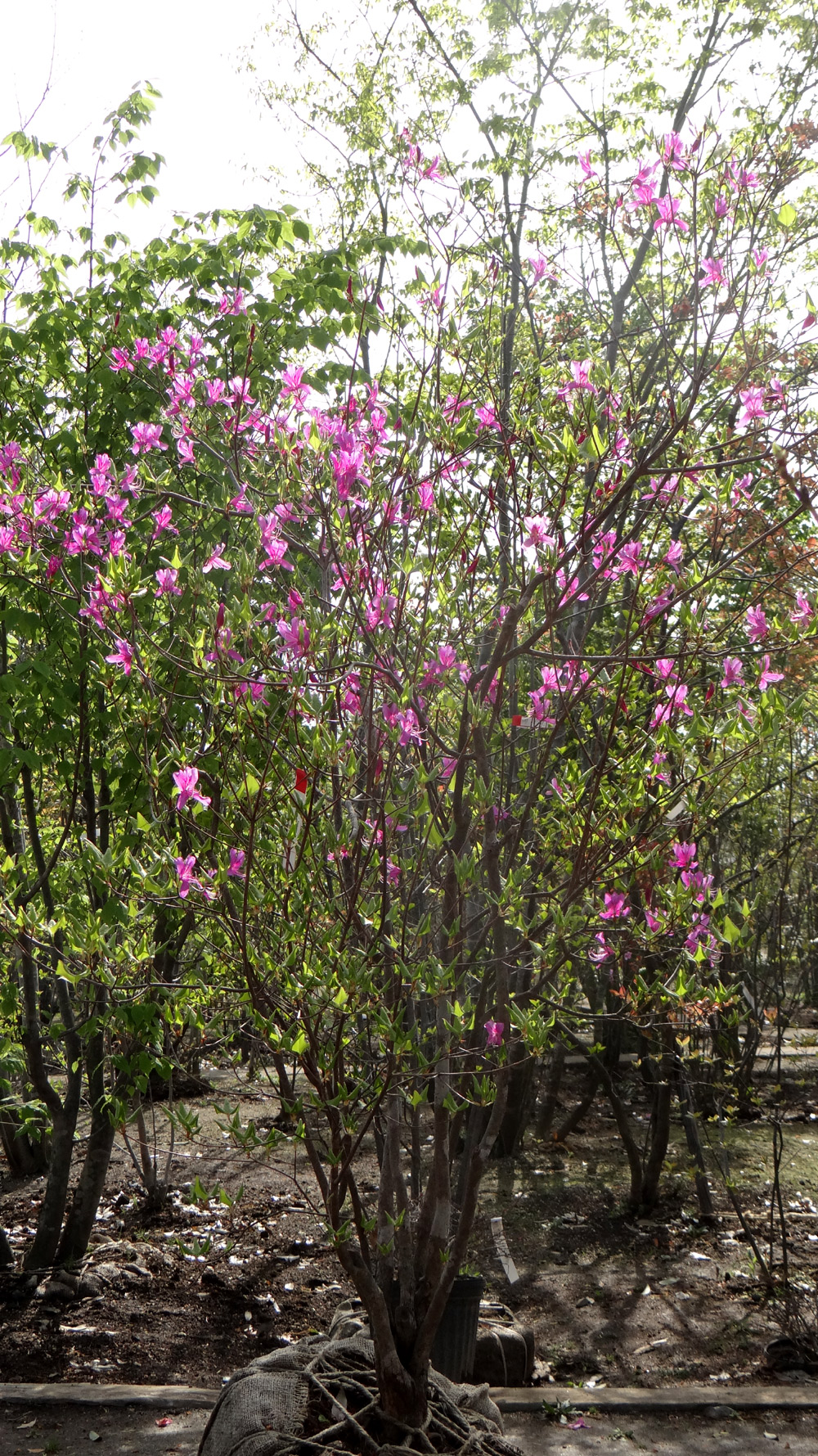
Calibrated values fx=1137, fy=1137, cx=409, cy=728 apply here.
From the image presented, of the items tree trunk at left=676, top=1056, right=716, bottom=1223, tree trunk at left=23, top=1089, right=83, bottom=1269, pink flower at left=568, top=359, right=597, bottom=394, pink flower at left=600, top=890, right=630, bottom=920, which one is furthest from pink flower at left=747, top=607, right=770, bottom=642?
tree trunk at left=676, top=1056, right=716, bottom=1223

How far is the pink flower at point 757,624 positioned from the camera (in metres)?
2.68

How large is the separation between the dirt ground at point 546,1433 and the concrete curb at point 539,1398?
4cm

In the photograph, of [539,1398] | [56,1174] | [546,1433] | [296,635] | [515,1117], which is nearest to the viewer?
[296,635]

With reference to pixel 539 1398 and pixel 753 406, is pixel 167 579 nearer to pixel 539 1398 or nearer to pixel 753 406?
pixel 753 406

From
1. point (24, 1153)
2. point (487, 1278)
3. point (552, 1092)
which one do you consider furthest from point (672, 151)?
point (552, 1092)

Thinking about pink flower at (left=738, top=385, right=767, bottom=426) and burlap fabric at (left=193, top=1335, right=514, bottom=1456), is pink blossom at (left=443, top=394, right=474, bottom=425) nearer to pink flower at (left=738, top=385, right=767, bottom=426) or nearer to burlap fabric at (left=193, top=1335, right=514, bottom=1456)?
pink flower at (left=738, top=385, right=767, bottom=426)

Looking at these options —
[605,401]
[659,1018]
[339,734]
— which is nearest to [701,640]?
[605,401]

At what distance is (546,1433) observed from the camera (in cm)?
419

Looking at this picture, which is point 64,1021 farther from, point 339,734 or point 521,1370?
point 339,734

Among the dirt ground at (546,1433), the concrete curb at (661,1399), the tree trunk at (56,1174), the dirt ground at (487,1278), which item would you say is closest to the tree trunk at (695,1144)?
the dirt ground at (487,1278)

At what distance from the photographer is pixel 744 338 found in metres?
3.54

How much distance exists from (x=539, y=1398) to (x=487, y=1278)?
1.98 m

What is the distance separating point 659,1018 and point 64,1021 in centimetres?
385

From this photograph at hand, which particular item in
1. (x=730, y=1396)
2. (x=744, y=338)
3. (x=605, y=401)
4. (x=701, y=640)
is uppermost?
(x=744, y=338)
